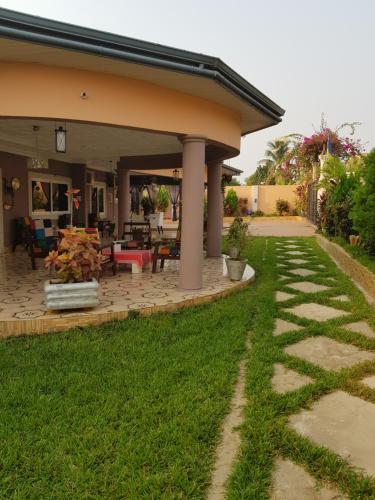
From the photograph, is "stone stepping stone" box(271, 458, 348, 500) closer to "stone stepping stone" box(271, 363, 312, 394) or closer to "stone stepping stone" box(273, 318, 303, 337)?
"stone stepping stone" box(271, 363, 312, 394)

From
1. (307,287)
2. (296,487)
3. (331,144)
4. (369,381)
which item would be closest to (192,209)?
(307,287)

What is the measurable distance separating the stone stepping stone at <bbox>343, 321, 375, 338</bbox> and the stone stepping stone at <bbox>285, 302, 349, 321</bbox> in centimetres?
32

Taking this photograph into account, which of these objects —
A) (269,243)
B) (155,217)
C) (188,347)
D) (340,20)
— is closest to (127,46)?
(188,347)

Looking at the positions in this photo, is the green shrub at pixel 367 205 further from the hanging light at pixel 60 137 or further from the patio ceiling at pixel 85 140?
the hanging light at pixel 60 137

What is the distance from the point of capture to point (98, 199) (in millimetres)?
16125

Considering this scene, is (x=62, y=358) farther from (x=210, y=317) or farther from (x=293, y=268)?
(x=293, y=268)

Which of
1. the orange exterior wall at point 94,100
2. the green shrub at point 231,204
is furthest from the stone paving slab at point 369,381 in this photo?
the green shrub at point 231,204

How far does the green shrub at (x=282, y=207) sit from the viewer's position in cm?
2664

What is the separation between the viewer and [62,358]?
3719 millimetres

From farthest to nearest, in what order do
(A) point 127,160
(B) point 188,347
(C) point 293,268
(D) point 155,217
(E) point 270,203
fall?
(E) point 270,203, (D) point 155,217, (A) point 127,160, (C) point 293,268, (B) point 188,347

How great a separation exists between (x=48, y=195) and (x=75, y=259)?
8189 millimetres

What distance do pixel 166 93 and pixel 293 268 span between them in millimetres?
5161

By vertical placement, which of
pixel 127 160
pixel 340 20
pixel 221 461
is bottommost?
pixel 221 461

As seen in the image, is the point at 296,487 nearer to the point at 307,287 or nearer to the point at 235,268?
the point at 235,268
